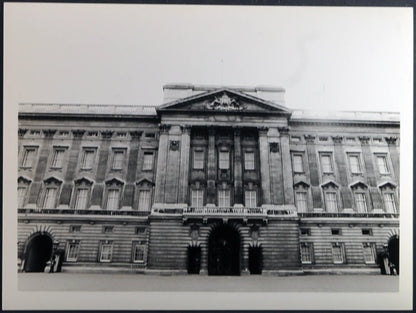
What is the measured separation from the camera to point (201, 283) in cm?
1376

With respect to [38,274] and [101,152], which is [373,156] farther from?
[38,274]

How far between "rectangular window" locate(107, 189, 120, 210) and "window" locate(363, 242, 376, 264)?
926cm

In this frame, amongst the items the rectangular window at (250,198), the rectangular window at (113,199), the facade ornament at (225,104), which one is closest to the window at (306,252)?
the rectangular window at (250,198)

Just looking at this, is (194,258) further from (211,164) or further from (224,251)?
(211,164)

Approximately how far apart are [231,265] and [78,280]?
5420 millimetres

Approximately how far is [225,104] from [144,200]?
472 centimetres

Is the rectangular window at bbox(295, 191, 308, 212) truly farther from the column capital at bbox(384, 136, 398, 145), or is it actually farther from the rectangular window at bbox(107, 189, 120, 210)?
the rectangular window at bbox(107, 189, 120, 210)

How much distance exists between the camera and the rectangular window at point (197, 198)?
647 inches

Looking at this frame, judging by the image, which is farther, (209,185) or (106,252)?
(209,185)

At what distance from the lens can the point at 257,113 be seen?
1720 cm

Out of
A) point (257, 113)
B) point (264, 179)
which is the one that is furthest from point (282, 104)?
point (264, 179)

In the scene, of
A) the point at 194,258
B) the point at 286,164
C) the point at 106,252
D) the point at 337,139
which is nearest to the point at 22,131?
the point at 106,252

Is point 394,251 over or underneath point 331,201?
underneath

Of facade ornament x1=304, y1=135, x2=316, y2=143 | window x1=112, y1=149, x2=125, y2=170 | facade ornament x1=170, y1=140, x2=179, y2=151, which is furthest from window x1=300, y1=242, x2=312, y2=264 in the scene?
window x1=112, y1=149, x2=125, y2=170
